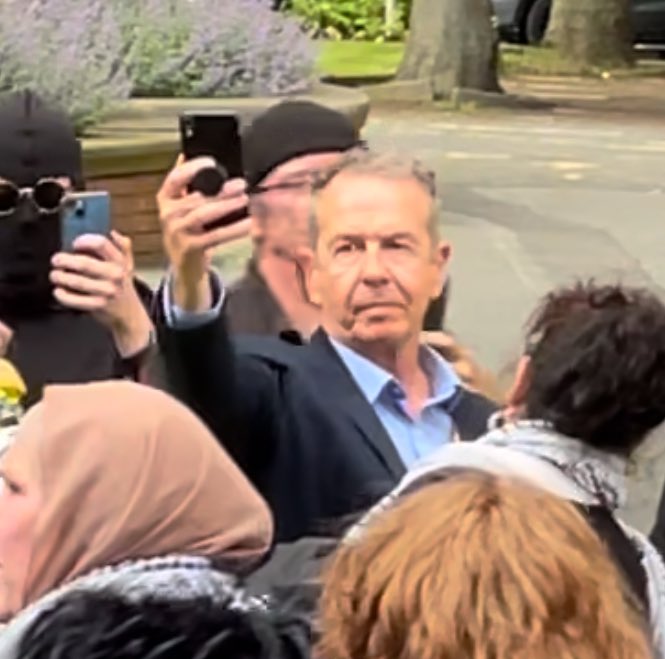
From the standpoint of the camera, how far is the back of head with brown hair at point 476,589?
7.61 feet

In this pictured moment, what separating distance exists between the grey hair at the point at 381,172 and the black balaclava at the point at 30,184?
0.49 m

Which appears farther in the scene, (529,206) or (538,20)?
(538,20)

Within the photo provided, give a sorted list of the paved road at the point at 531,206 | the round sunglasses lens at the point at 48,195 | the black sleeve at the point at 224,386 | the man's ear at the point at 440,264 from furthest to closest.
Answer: the paved road at the point at 531,206
the round sunglasses lens at the point at 48,195
the man's ear at the point at 440,264
the black sleeve at the point at 224,386

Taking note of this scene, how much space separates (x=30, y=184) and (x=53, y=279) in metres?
0.58

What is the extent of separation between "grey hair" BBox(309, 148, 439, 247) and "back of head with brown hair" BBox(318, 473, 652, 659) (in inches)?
63.0

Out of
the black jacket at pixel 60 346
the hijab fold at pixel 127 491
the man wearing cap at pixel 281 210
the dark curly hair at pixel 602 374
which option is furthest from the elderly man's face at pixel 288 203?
the hijab fold at pixel 127 491

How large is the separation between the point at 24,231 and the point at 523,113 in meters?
17.6

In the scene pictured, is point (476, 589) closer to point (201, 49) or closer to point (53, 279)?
point (53, 279)

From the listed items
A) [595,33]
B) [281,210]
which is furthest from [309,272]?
[595,33]

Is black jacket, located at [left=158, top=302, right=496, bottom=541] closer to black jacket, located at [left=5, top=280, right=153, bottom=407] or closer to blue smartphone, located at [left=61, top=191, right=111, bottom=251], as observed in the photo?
blue smartphone, located at [left=61, top=191, right=111, bottom=251]

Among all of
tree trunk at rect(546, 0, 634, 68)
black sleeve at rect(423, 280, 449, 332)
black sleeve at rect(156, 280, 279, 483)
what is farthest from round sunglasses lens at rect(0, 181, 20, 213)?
tree trunk at rect(546, 0, 634, 68)

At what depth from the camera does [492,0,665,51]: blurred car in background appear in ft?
99.0

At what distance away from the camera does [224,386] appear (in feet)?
12.3

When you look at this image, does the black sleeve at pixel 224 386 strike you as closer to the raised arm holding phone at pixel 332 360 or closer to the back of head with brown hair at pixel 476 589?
the raised arm holding phone at pixel 332 360
